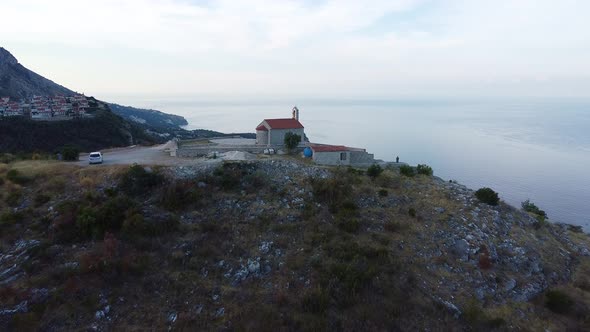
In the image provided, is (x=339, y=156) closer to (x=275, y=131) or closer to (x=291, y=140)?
(x=291, y=140)

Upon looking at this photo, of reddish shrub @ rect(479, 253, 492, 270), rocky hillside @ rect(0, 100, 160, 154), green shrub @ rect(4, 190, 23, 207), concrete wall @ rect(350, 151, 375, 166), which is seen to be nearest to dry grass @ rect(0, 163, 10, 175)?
green shrub @ rect(4, 190, 23, 207)

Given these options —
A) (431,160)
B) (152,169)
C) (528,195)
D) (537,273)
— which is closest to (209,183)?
(152,169)

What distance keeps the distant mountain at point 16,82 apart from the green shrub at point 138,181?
11287 cm

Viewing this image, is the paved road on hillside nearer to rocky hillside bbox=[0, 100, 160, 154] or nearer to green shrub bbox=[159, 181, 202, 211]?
green shrub bbox=[159, 181, 202, 211]

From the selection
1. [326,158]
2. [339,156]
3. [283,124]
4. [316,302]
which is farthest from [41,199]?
[339,156]

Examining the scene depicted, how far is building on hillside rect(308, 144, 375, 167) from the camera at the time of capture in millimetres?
27219

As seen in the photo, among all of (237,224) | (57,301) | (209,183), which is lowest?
(57,301)

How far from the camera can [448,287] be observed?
538 inches

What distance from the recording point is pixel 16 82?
116250 millimetres

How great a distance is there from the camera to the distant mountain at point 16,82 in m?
109

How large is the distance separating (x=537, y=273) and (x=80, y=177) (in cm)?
2442

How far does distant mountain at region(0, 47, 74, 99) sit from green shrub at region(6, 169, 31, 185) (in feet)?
354

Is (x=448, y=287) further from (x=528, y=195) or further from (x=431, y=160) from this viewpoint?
(x=431, y=160)

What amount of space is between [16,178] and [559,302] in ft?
90.1
